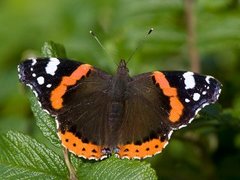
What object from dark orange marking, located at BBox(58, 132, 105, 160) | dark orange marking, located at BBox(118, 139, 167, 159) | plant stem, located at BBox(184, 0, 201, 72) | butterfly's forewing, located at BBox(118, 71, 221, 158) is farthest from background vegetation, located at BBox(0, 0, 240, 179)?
dark orange marking, located at BBox(118, 139, 167, 159)

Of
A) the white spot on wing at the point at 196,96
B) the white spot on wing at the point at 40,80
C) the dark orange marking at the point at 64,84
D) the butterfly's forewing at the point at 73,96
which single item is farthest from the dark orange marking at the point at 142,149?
the white spot on wing at the point at 40,80

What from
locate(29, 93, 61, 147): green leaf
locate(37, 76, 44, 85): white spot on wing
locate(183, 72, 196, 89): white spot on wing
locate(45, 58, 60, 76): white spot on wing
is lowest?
locate(29, 93, 61, 147): green leaf

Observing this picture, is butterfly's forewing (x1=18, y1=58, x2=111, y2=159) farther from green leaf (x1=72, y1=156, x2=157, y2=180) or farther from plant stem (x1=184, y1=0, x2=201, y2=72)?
plant stem (x1=184, y1=0, x2=201, y2=72)

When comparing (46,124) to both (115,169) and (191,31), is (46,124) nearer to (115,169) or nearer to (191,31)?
(115,169)

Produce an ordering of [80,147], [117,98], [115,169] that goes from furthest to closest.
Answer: [117,98], [80,147], [115,169]

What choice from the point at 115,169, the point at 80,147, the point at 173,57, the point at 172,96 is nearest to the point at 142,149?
the point at 115,169
